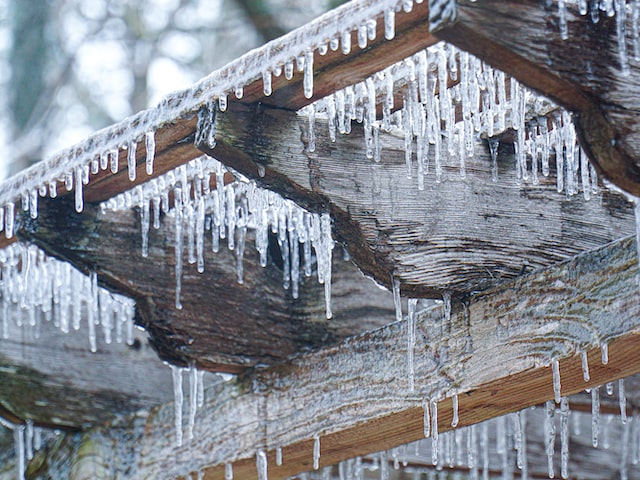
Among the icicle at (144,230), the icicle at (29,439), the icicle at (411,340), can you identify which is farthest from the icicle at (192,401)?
the icicle at (411,340)

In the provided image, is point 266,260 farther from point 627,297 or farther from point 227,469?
point 627,297

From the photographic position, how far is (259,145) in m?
2.04

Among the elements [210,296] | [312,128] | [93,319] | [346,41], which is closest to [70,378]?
[93,319]

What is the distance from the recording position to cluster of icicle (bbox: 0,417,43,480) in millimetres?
3150

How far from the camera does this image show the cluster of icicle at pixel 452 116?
79.2 inches

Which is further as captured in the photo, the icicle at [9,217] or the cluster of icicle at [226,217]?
the icicle at [9,217]

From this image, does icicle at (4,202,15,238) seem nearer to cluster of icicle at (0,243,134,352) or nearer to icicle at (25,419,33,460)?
cluster of icicle at (0,243,134,352)

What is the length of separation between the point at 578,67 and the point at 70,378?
2044 mm

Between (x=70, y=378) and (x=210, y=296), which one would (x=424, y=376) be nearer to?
(x=210, y=296)

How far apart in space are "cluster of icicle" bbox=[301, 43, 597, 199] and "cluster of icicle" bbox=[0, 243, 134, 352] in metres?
0.88

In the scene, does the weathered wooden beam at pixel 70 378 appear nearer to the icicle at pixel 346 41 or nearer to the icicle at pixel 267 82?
the icicle at pixel 267 82

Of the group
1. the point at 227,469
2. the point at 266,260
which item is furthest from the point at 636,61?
the point at 227,469

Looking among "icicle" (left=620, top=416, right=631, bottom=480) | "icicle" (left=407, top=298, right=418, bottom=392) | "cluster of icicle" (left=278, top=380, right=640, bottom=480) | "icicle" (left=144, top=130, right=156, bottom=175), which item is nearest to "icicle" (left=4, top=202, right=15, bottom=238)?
"icicle" (left=144, top=130, right=156, bottom=175)

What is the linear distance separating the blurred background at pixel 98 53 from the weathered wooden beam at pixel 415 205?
389 cm
